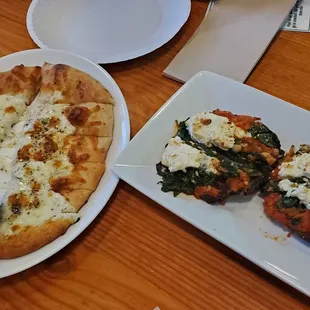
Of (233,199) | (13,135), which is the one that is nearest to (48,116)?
(13,135)

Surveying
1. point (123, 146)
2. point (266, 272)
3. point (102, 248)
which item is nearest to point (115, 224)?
point (102, 248)

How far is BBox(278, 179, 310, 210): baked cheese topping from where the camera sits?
0.86 metres

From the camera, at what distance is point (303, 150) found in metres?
0.96

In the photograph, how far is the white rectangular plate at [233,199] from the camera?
2.79 ft

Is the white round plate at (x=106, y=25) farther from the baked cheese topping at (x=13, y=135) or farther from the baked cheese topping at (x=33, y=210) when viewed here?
the baked cheese topping at (x=33, y=210)

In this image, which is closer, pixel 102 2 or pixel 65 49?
pixel 65 49

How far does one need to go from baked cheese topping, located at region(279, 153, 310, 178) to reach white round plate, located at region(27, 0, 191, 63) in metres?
0.56

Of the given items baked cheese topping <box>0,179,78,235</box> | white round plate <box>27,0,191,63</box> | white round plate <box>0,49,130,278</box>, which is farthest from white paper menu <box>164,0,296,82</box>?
baked cheese topping <box>0,179,78,235</box>

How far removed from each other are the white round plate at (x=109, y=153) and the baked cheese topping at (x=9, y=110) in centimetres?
17

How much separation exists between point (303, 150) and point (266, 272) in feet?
0.88

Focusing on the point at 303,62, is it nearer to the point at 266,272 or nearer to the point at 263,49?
the point at 263,49

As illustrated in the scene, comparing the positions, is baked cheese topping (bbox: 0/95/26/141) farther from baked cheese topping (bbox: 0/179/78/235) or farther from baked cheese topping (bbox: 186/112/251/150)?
baked cheese topping (bbox: 186/112/251/150)

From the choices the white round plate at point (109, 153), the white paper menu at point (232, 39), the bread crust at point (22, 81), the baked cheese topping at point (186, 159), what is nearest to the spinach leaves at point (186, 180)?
the baked cheese topping at point (186, 159)

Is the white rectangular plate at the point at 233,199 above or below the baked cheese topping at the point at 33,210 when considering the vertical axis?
above
